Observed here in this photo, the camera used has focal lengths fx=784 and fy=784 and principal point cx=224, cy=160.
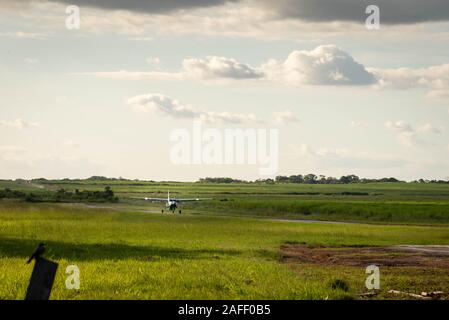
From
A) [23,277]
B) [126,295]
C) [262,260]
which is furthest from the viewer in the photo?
[262,260]

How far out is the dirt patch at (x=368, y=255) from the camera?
35500 mm

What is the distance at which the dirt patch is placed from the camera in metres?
35.5

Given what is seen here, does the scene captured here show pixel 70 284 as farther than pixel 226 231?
No

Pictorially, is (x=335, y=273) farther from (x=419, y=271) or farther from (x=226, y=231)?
(x=226, y=231)

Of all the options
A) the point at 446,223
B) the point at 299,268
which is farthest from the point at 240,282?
the point at 446,223

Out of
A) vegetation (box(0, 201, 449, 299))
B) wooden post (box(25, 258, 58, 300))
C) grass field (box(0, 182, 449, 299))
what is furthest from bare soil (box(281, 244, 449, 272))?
wooden post (box(25, 258, 58, 300))

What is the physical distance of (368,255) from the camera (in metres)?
40.2

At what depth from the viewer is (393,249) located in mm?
45031

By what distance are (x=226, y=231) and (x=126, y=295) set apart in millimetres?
38864
